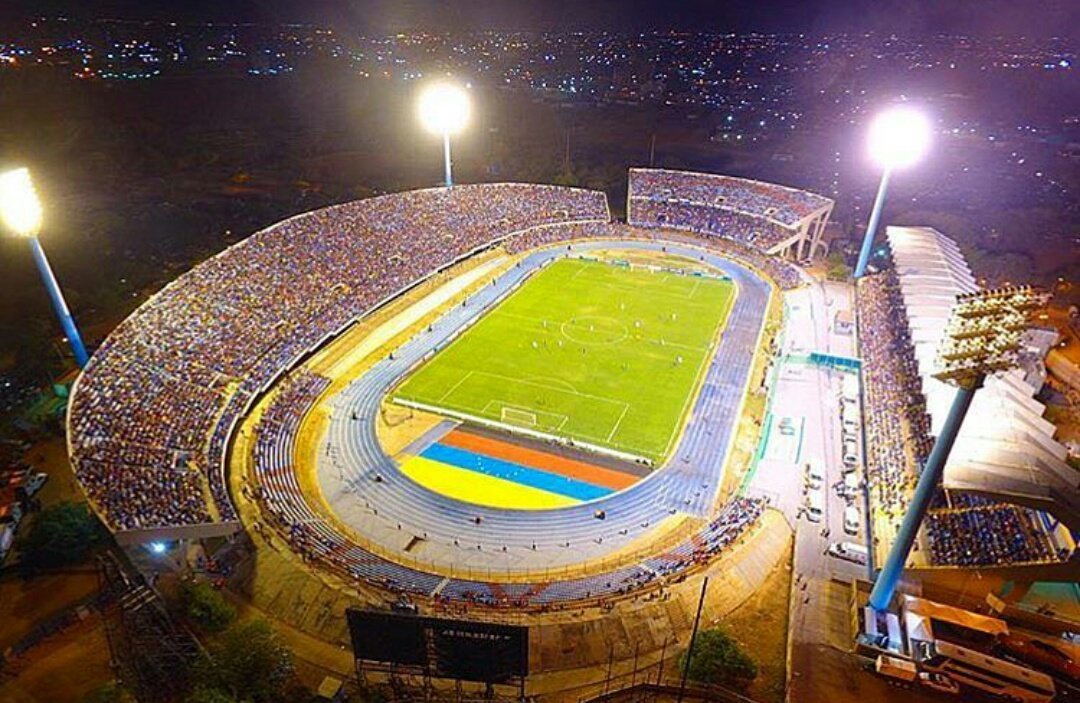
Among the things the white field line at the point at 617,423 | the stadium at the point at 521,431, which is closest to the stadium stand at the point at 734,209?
the stadium at the point at 521,431

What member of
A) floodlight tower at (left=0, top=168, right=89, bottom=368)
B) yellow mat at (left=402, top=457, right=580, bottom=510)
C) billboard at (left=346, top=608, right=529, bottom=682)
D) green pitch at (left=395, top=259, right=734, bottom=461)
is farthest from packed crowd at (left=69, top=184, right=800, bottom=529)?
billboard at (left=346, top=608, right=529, bottom=682)

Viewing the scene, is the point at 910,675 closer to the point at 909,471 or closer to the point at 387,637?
the point at 909,471

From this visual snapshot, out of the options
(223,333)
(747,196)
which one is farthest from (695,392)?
(747,196)

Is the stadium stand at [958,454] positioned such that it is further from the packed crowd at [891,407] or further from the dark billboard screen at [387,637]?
the dark billboard screen at [387,637]

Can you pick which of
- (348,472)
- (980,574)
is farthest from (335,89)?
(980,574)

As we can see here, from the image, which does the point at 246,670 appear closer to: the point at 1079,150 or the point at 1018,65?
the point at 1079,150

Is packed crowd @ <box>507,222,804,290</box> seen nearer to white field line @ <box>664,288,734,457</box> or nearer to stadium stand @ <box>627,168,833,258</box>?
stadium stand @ <box>627,168,833,258</box>
